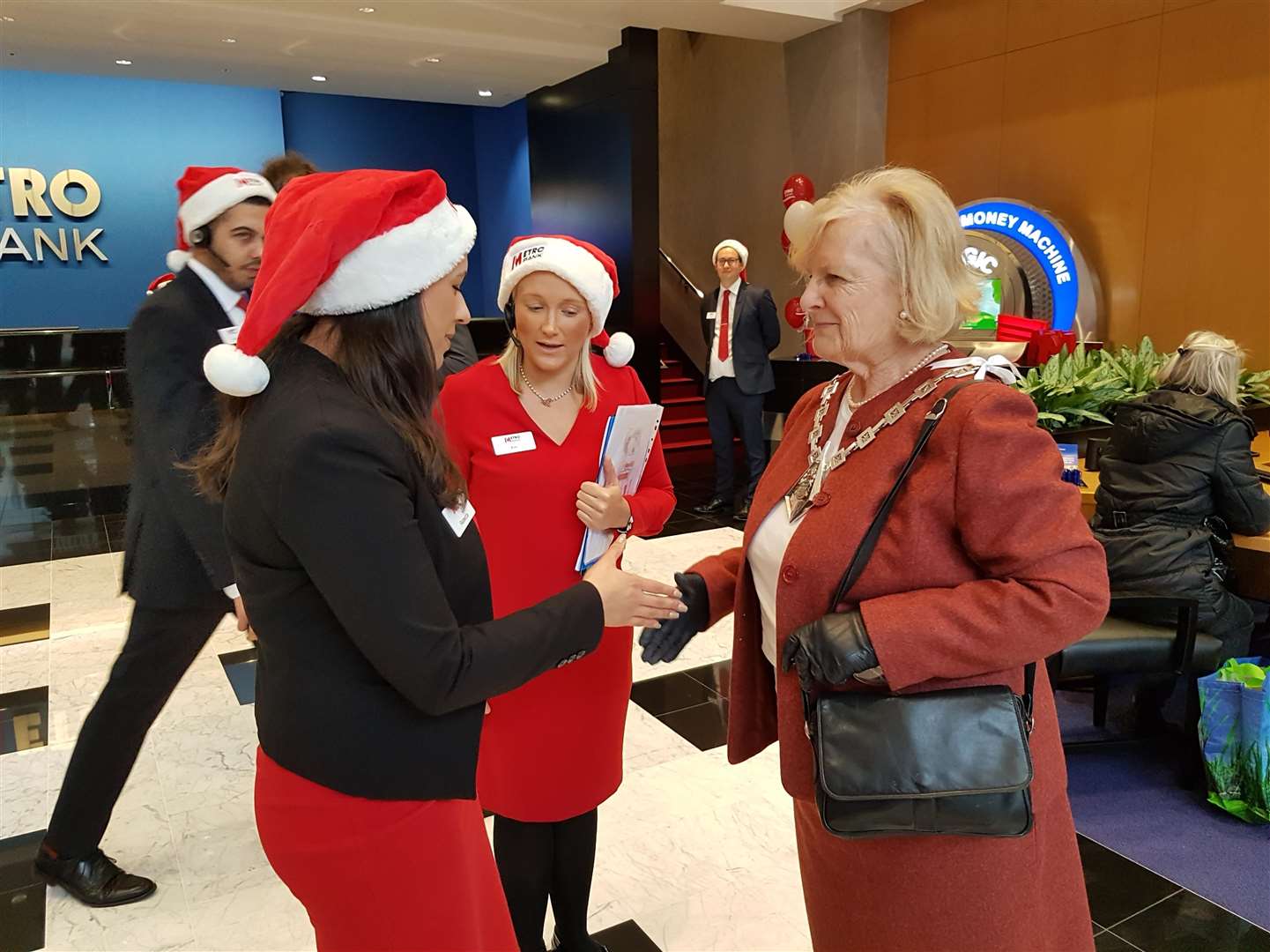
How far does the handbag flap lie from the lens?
1120mm

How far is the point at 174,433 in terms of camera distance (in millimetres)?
1995

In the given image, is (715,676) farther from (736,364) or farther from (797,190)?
(797,190)

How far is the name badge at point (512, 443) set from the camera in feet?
5.73

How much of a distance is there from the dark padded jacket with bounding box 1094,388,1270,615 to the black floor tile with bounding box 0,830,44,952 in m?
3.11

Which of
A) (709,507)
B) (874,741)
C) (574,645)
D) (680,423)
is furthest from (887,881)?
(680,423)

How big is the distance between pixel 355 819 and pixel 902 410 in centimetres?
87

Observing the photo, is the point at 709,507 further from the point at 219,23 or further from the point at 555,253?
the point at 219,23

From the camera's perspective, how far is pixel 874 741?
1138 millimetres

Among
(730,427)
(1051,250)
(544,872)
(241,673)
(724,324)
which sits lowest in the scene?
(241,673)

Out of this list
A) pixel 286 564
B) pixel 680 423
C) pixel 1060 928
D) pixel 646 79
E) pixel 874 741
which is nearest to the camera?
pixel 286 564

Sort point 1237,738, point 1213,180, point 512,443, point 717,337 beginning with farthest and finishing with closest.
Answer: point 717,337 < point 1213,180 < point 1237,738 < point 512,443

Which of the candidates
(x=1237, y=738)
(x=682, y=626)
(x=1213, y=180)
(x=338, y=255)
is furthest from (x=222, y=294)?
(x=1213, y=180)

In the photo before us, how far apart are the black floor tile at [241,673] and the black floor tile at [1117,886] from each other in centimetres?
277

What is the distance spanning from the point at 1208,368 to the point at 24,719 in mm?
4175
